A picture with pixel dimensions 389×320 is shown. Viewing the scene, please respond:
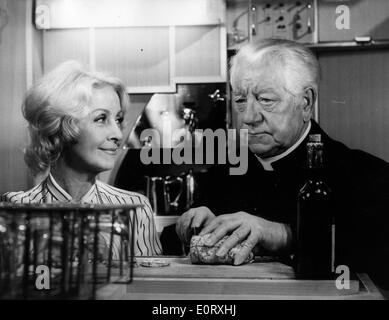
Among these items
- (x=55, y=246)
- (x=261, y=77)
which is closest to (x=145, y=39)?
(x=261, y=77)

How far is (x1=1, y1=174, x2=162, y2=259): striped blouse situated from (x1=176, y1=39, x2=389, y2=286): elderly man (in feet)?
0.30

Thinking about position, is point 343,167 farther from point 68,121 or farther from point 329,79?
point 68,121

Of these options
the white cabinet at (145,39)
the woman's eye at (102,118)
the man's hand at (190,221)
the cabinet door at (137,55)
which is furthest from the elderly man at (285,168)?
the woman's eye at (102,118)

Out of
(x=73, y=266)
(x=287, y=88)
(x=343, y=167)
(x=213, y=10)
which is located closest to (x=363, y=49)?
(x=287, y=88)

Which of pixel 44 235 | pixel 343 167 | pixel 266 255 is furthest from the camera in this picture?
pixel 343 167

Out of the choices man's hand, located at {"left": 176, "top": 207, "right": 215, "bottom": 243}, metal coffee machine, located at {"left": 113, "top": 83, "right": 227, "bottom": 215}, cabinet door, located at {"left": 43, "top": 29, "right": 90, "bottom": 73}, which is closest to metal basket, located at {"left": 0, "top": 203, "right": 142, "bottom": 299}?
man's hand, located at {"left": 176, "top": 207, "right": 215, "bottom": 243}

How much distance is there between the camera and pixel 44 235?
995 millimetres

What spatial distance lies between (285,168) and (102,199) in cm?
53

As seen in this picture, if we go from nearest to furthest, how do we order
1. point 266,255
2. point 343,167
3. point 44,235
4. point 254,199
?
point 44,235 → point 266,255 → point 343,167 → point 254,199

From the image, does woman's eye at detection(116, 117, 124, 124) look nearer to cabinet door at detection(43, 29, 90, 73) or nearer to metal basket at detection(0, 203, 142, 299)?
cabinet door at detection(43, 29, 90, 73)

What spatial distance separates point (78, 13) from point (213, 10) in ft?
1.35

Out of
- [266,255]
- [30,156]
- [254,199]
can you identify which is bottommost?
[266,255]

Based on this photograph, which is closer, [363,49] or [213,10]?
[363,49]

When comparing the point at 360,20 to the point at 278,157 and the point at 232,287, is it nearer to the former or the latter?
the point at 278,157
